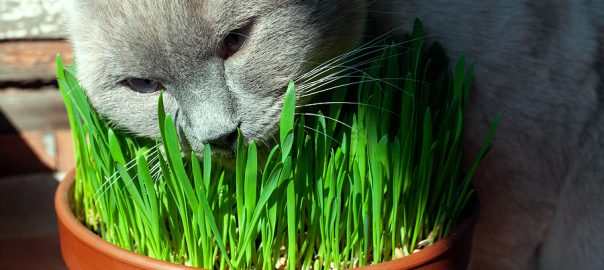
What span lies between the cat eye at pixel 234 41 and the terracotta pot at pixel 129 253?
233mm

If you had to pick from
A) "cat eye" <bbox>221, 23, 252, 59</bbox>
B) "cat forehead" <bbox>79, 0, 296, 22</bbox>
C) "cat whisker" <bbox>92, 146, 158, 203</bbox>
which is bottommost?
"cat whisker" <bbox>92, 146, 158, 203</bbox>

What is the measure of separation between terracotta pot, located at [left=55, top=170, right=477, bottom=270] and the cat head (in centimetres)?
14

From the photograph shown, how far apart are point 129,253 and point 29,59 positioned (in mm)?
709

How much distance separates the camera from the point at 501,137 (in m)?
1.01

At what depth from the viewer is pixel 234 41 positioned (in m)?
0.75

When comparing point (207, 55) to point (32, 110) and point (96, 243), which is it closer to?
point (96, 243)

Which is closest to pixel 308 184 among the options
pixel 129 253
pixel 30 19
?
pixel 129 253

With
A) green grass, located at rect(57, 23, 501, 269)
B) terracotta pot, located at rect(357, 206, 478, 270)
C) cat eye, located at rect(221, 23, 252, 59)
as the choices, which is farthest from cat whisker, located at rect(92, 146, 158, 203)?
terracotta pot, located at rect(357, 206, 478, 270)

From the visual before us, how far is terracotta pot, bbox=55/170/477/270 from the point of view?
74 cm

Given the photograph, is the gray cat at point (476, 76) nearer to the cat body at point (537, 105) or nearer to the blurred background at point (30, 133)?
the cat body at point (537, 105)

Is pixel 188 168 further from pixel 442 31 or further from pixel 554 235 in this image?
pixel 554 235

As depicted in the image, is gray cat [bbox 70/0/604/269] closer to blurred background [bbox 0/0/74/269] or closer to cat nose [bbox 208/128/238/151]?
cat nose [bbox 208/128/238/151]

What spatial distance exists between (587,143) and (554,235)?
16 centimetres

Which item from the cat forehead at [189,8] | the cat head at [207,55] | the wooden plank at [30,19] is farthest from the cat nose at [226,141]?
the wooden plank at [30,19]
